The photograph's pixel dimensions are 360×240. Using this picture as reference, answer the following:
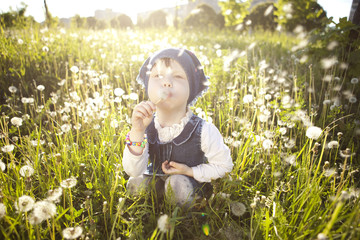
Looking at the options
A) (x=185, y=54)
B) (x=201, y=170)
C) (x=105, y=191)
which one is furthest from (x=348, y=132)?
(x=105, y=191)

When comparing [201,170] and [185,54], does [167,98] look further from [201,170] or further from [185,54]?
[201,170]

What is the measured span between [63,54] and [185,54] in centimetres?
394

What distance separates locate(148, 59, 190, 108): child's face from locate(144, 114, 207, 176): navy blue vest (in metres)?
0.20

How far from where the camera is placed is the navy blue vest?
1.61 meters

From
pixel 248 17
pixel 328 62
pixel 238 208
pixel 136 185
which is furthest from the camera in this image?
pixel 248 17

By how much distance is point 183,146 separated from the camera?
1628mm

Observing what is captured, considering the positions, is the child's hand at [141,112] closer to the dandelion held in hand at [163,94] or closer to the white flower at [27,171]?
the dandelion held in hand at [163,94]

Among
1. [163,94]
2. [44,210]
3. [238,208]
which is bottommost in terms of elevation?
[238,208]

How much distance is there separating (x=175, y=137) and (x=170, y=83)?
1.30ft

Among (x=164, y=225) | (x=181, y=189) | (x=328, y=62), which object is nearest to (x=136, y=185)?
(x=181, y=189)

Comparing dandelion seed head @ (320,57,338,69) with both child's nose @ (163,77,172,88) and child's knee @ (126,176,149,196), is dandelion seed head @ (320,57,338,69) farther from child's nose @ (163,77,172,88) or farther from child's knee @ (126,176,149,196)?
child's knee @ (126,176,149,196)

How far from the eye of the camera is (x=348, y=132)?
235 cm

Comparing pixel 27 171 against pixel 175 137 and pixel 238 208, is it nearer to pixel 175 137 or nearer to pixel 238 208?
pixel 175 137

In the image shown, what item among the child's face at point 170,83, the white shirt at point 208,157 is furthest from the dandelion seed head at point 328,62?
the child's face at point 170,83
